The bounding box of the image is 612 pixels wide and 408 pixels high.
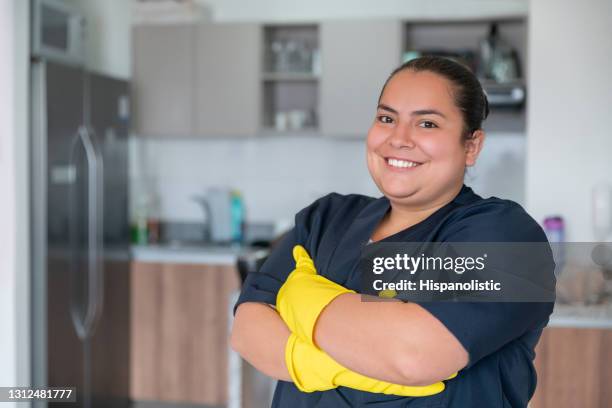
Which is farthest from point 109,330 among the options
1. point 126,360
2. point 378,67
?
point 378,67

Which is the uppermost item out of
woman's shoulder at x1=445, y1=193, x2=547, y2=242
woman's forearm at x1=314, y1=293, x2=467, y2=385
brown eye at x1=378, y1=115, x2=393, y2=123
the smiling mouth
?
brown eye at x1=378, y1=115, x2=393, y2=123

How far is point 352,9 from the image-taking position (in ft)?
14.4

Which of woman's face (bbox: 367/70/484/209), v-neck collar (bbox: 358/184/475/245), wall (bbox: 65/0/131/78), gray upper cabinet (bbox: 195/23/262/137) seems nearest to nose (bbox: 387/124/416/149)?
woman's face (bbox: 367/70/484/209)

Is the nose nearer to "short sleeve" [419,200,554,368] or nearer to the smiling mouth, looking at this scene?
the smiling mouth

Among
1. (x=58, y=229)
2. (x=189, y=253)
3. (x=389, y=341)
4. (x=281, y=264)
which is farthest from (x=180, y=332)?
(x=389, y=341)

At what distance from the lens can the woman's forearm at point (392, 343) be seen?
1.02 metres

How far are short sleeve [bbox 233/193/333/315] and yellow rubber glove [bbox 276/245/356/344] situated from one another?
5 cm

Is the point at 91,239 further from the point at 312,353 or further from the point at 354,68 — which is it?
the point at 312,353

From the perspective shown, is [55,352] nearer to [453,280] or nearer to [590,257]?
[590,257]

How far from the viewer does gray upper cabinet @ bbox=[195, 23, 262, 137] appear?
4.22 m

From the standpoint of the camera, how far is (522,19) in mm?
4039

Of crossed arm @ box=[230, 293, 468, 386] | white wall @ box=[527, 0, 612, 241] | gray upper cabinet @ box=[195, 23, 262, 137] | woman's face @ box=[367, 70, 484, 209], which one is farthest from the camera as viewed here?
gray upper cabinet @ box=[195, 23, 262, 137]

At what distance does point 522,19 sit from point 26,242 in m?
2.69

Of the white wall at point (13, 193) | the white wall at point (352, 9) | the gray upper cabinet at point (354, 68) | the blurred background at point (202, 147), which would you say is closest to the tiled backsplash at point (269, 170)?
the blurred background at point (202, 147)
